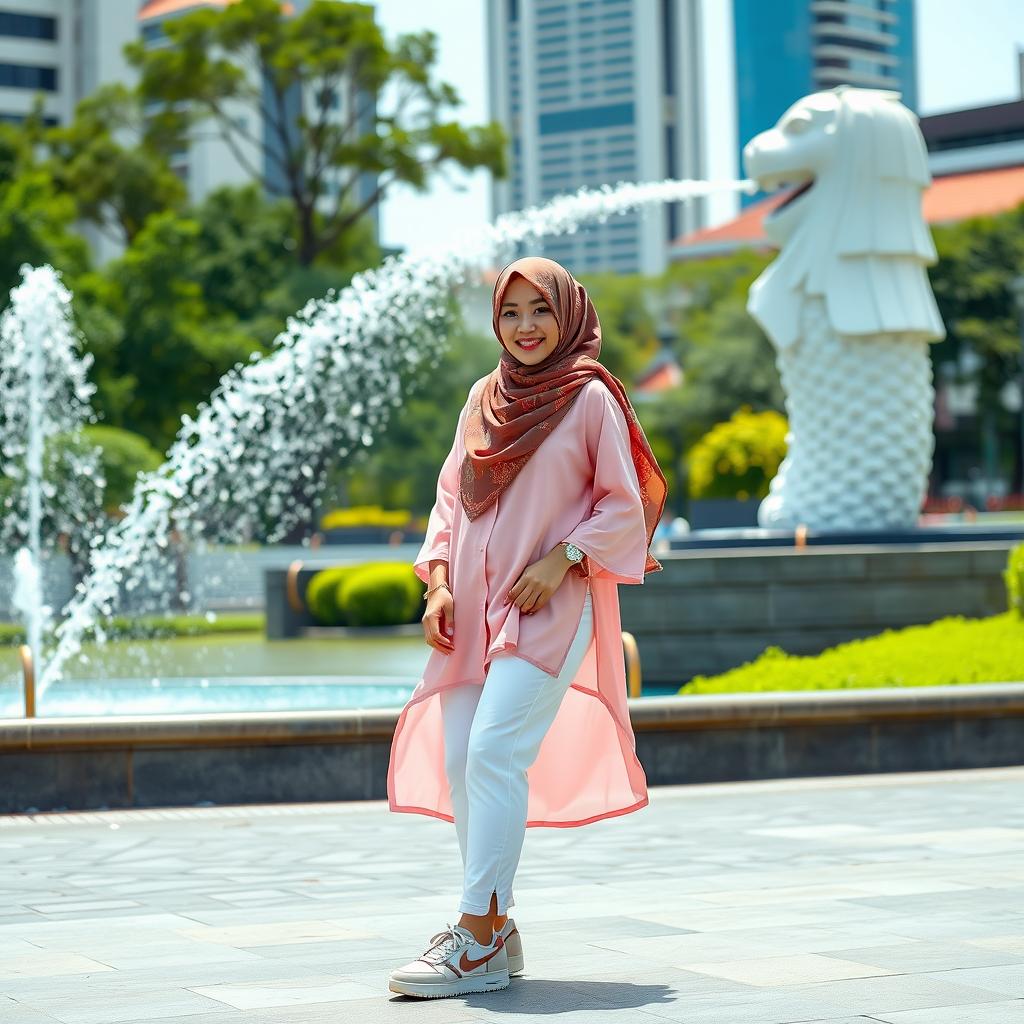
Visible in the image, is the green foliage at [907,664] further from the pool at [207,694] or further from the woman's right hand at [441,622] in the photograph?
the woman's right hand at [441,622]

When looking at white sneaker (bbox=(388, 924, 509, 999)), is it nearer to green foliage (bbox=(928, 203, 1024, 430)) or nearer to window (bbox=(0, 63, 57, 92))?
green foliage (bbox=(928, 203, 1024, 430))

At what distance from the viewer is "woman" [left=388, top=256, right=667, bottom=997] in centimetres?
447

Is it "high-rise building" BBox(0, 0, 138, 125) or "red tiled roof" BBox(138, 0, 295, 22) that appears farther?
"red tiled roof" BBox(138, 0, 295, 22)

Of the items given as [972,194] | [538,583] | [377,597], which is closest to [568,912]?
[538,583]

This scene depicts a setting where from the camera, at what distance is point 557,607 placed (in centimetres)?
461

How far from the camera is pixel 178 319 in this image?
40.1 meters

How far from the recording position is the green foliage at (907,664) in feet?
33.1

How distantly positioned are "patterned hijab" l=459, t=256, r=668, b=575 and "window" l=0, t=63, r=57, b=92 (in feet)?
268

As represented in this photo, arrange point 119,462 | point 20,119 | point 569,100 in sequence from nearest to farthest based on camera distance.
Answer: point 119,462 < point 20,119 < point 569,100

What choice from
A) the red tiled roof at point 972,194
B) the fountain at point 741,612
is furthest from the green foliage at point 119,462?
the red tiled roof at point 972,194

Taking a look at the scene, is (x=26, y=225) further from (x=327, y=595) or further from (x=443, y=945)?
(x=443, y=945)

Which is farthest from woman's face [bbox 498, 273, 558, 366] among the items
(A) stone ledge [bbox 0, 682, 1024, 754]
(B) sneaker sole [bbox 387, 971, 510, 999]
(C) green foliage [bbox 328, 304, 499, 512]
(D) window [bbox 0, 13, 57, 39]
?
(D) window [bbox 0, 13, 57, 39]

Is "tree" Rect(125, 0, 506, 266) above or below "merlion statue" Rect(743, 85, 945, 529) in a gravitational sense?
above

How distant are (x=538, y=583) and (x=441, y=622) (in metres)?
0.30
